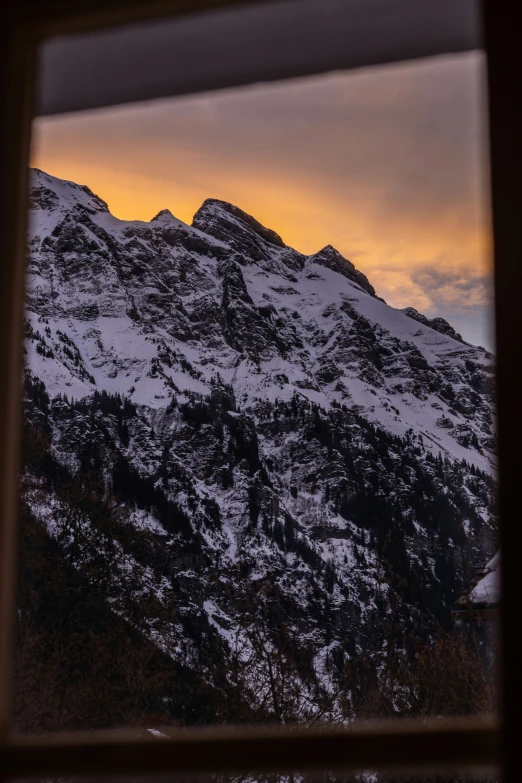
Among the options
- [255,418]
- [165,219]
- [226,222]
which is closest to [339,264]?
[226,222]

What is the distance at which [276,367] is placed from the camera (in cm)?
6694

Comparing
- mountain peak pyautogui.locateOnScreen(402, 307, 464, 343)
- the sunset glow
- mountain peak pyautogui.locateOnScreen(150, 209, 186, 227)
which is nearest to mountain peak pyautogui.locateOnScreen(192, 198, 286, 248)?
mountain peak pyautogui.locateOnScreen(150, 209, 186, 227)

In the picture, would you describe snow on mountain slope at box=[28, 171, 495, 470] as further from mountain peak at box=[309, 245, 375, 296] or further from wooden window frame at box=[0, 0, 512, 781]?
wooden window frame at box=[0, 0, 512, 781]

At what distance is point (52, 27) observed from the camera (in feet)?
2.31

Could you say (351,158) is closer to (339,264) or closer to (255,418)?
(255,418)

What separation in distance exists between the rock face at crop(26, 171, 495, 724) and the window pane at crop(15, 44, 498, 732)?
0.20 meters

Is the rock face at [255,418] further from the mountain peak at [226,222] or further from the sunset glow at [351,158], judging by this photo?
the sunset glow at [351,158]

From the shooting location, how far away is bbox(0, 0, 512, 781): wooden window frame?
0.50 m

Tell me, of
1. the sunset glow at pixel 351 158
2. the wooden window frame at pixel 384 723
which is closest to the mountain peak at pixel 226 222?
the sunset glow at pixel 351 158

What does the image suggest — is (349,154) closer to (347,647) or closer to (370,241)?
(370,241)

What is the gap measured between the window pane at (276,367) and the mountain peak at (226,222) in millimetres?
372

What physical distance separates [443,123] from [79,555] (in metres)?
45.9

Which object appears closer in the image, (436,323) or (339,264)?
(436,323)

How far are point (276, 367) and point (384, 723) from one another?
218 ft
